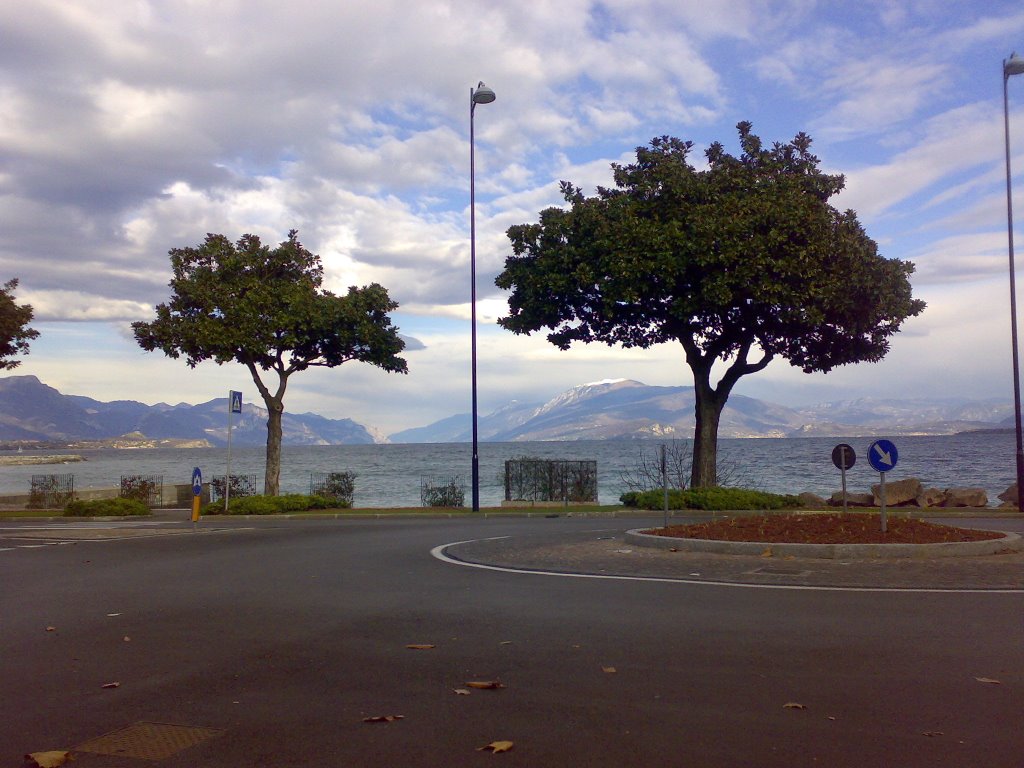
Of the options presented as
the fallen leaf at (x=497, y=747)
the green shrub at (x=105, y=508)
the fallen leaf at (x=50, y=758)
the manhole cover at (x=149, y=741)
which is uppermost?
the green shrub at (x=105, y=508)

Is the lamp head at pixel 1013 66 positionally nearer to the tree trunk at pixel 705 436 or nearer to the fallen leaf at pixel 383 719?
the tree trunk at pixel 705 436

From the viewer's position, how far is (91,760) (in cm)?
483

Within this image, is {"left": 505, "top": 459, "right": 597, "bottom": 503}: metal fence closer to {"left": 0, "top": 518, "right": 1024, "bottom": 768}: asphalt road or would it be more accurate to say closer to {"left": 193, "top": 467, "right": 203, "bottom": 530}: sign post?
{"left": 193, "top": 467, "right": 203, "bottom": 530}: sign post

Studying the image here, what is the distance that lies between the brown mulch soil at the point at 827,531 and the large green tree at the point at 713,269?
10.2 meters

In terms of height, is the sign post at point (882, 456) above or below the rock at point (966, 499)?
above

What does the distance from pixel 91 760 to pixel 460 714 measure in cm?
199

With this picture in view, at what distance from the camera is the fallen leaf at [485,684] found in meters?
6.11

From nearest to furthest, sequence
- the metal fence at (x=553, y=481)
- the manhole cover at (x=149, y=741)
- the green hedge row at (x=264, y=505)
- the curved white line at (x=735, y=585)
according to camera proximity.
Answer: the manhole cover at (x=149, y=741), the curved white line at (x=735, y=585), the green hedge row at (x=264, y=505), the metal fence at (x=553, y=481)

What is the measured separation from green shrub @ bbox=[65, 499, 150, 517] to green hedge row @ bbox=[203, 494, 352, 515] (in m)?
1.99

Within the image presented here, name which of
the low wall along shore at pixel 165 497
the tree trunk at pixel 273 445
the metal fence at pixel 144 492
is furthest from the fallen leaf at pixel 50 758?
the metal fence at pixel 144 492

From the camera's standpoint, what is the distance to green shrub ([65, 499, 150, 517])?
27.3m

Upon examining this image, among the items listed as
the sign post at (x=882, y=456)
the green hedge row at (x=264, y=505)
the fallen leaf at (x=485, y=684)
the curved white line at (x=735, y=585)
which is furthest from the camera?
the green hedge row at (x=264, y=505)

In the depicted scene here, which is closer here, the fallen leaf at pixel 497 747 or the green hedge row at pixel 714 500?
the fallen leaf at pixel 497 747

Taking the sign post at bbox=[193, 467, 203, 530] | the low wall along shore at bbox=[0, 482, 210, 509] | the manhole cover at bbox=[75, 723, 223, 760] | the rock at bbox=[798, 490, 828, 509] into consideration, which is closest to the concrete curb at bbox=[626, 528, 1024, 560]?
the manhole cover at bbox=[75, 723, 223, 760]
